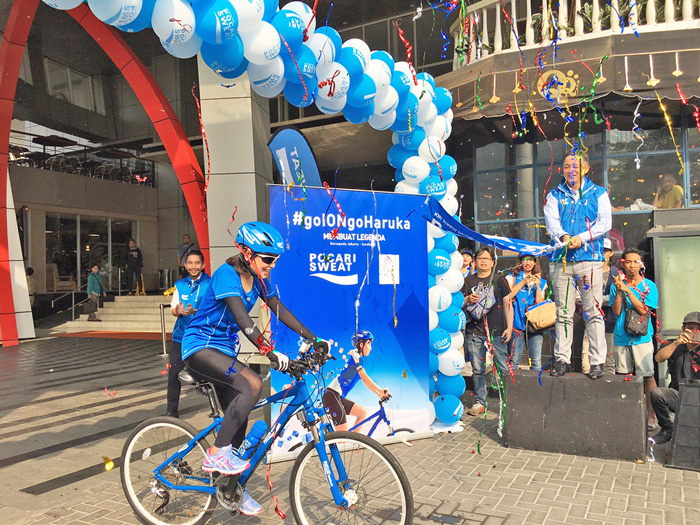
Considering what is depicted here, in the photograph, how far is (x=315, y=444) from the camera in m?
3.18

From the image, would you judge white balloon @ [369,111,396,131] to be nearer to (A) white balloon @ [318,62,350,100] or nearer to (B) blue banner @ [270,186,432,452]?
(A) white balloon @ [318,62,350,100]

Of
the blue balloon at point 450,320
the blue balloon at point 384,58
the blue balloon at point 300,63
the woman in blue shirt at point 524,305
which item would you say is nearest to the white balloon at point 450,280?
the blue balloon at point 450,320

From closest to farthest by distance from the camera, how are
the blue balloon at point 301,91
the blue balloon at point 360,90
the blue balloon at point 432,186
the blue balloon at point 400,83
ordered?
the blue balloon at point 301,91 → the blue balloon at point 360,90 → the blue balloon at point 400,83 → the blue balloon at point 432,186

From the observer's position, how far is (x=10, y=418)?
688 cm

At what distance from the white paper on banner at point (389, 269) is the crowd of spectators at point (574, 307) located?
4.38 feet

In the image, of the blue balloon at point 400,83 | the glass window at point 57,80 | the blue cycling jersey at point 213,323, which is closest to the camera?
the blue cycling jersey at point 213,323

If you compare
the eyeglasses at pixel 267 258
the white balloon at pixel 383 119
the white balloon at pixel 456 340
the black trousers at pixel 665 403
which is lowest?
the black trousers at pixel 665 403

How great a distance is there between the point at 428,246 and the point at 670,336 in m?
3.20

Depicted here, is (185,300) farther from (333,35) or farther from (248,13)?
(333,35)

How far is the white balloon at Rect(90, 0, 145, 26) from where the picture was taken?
12.0 ft

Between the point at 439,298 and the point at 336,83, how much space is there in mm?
2518

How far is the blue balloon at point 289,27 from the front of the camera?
468 cm

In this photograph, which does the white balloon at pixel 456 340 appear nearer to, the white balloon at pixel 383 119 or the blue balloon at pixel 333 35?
the white balloon at pixel 383 119

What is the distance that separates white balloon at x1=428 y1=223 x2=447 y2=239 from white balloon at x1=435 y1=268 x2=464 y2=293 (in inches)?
16.1
